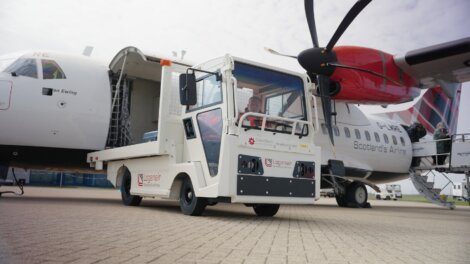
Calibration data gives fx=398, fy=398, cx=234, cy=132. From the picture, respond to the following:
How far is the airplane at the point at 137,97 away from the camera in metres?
9.46

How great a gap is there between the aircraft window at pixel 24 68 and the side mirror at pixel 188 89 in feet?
15.5

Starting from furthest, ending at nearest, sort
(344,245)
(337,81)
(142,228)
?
1. (337,81)
2. (142,228)
3. (344,245)

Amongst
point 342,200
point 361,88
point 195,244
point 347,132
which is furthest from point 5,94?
point 342,200

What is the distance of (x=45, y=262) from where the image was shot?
9.13 feet

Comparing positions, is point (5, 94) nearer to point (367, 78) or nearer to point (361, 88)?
point (361, 88)

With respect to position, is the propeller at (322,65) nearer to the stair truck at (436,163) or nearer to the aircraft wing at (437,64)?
the aircraft wing at (437,64)

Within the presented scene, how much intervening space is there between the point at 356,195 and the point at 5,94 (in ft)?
36.9

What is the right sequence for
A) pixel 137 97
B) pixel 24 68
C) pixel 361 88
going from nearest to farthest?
1. pixel 24 68
2. pixel 137 97
3. pixel 361 88

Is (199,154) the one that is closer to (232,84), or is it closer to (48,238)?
(232,84)

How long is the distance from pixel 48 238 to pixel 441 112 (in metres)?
19.8

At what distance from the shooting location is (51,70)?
9.75 m

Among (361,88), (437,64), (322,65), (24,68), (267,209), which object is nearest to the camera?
(267,209)

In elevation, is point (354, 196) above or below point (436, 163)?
below

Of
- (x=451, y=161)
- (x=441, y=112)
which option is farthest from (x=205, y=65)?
(x=441, y=112)
